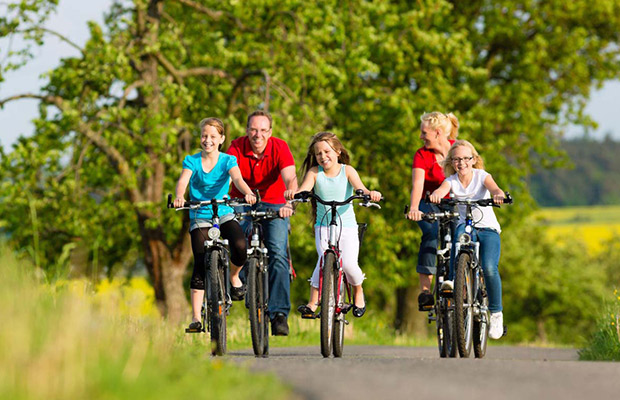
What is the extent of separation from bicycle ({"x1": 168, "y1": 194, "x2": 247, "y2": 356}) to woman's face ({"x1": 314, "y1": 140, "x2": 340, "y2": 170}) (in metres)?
0.79

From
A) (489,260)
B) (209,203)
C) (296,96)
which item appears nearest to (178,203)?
(209,203)

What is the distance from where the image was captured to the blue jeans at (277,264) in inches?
328

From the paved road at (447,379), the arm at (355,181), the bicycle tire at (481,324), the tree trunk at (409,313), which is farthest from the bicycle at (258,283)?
the tree trunk at (409,313)

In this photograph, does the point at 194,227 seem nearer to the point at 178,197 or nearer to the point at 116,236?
the point at 178,197

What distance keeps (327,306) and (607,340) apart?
2.98m

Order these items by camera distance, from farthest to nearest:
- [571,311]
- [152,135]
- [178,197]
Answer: [571,311] < [152,135] < [178,197]

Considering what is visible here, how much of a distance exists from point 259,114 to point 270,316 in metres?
1.83

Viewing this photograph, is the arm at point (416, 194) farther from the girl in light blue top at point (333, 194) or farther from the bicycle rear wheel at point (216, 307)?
the bicycle rear wheel at point (216, 307)

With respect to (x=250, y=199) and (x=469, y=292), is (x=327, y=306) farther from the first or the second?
(x=469, y=292)

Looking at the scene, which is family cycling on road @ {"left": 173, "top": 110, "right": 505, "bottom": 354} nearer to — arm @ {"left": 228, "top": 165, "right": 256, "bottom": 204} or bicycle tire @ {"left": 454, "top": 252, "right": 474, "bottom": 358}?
arm @ {"left": 228, "top": 165, "right": 256, "bottom": 204}

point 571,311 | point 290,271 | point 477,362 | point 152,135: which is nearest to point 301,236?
point 152,135

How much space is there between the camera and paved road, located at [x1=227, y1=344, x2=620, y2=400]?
460 cm

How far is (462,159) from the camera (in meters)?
8.38

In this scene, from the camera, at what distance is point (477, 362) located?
619cm
